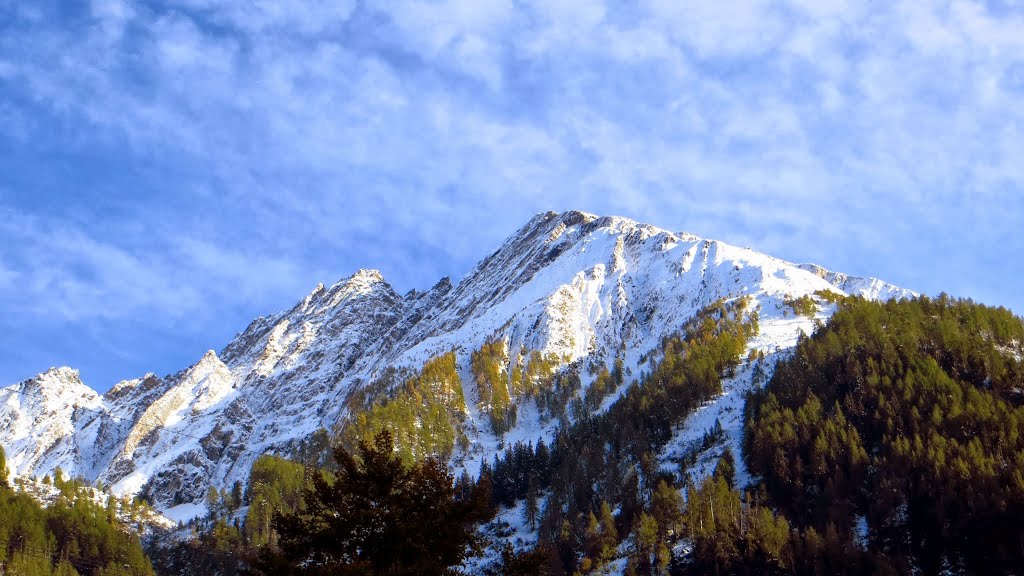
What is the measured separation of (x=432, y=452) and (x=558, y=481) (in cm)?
4778

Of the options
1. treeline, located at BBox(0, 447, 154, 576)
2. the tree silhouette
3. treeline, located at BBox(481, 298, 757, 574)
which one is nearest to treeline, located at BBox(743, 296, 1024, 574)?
treeline, located at BBox(481, 298, 757, 574)

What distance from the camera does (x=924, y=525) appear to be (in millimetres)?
92062

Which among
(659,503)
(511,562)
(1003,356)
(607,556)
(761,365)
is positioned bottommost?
(511,562)

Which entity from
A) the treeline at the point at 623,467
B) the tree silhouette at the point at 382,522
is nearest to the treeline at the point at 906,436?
the treeline at the point at 623,467

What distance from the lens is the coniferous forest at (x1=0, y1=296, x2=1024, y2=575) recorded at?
9125 centimetres

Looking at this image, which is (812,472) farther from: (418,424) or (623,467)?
(418,424)

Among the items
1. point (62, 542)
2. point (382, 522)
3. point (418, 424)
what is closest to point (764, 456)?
point (418, 424)

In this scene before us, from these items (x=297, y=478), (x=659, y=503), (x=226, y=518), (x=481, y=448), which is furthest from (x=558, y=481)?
(x=226, y=518)

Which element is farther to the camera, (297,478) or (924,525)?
A: (297,478)

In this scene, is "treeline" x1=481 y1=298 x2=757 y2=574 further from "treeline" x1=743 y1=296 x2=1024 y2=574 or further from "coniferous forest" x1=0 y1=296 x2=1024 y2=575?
"treeline" x1=743 y1=296 x2=1024 y2=574

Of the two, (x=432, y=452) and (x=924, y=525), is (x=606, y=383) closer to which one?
(x=432, y=452)

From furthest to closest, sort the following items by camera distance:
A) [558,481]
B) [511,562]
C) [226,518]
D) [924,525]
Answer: [226,518], [558,481], [924,525], [511,562]

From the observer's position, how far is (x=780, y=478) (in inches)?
4365

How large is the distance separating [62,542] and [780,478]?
11110 cm
